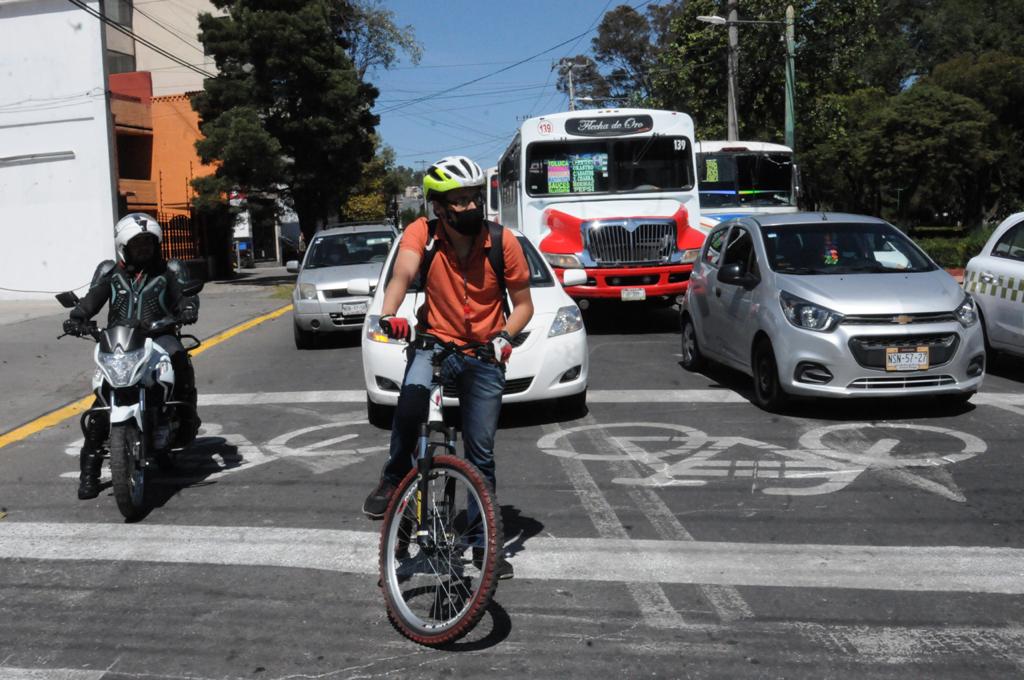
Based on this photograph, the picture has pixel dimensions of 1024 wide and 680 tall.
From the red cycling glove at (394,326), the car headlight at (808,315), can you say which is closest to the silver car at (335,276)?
the car headlight at (808,315)

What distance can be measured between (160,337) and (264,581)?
95.3 inches

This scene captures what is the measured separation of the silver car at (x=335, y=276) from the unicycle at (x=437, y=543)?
972cm

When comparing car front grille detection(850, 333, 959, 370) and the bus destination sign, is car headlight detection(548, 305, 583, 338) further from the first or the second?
the bus destination sign

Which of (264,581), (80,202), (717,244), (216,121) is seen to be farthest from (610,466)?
(216,121)

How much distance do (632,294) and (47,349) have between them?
7.68 meters

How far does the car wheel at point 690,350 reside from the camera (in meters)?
11.4

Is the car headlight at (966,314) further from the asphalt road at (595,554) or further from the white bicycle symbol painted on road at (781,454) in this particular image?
the white bicycle symbol painted on road at (781,454)

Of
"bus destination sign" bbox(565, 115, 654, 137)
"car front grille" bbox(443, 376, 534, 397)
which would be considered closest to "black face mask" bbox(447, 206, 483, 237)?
"car front grille" bbox(443, 376, 534, 397)

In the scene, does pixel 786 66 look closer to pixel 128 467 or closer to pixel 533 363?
pixel 533 363

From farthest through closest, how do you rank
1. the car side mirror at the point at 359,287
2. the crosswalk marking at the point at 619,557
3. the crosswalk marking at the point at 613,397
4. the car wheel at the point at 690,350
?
1. the car wheel at the point at 690,350
2. the crosswalk marking at the point at 613,397
3. the car side mirror at the point at 359,287
4. the crosswalk marking at the point at 619,557

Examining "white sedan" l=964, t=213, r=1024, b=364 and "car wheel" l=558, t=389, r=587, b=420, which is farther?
"white sedan" l=964, t=213, r=1024, b=364

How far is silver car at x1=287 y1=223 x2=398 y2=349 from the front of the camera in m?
14.7

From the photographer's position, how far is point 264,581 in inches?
203

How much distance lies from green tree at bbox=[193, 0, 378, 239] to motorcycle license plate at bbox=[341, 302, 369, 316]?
54.9ft
